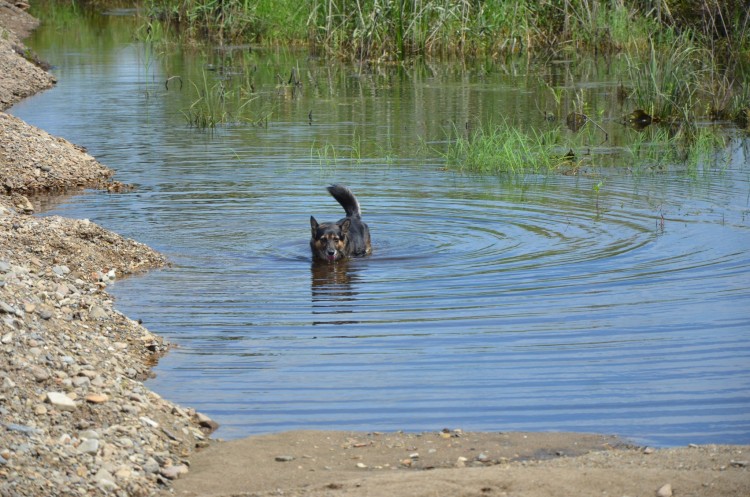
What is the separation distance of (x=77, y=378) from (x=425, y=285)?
411cm

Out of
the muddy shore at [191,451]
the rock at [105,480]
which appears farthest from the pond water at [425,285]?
the rock at [105,480]

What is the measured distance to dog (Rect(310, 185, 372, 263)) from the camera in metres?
11.2

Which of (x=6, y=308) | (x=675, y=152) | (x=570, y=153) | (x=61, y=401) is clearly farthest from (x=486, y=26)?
(x=61, y=401)

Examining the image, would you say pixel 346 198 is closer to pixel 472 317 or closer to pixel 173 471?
pixel 472 317

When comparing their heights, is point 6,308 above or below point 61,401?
above

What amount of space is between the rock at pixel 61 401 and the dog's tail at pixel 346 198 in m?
6.07

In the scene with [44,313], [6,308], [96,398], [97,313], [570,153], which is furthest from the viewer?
[570,153]

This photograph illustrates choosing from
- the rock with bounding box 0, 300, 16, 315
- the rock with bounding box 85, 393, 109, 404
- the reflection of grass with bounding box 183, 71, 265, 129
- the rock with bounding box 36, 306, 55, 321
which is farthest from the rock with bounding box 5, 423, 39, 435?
the reflection of grass with bounding box 183, 71, 265, 129

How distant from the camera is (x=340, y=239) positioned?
11.3 meters

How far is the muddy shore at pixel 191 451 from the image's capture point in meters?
5.46

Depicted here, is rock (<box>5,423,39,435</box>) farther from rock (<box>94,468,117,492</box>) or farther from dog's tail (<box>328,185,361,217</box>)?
dog's tail (<box>328,185,361,217</box>)

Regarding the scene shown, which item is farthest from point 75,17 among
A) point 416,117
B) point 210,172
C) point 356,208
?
point 356,208

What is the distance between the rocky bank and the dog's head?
1.54 meters

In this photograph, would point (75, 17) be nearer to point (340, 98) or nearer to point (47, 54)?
point (47, 54)
